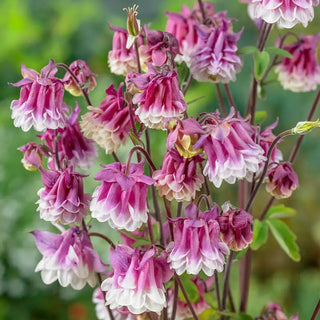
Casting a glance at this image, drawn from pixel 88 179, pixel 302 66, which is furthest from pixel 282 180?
pixel 88 179

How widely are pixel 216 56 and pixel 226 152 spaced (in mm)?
183

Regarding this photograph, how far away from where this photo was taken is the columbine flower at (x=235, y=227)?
1.98 ft

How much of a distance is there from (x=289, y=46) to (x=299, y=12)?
22 centimetres

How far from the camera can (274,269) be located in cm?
267

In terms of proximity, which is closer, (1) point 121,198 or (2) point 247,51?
(1) point 121,198

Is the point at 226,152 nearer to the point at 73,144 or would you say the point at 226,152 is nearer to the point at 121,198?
the point at 121,198

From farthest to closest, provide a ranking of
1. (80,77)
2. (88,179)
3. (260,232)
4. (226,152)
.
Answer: (88,179) → (260,232) → (80,77) → (226,152)

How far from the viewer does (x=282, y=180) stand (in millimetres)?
696

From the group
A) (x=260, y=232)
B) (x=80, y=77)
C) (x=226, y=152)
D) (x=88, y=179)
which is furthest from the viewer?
(x=88, y=179)

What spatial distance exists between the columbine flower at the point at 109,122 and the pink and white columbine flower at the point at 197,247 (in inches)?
5.1

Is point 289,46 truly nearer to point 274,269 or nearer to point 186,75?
point 186,75

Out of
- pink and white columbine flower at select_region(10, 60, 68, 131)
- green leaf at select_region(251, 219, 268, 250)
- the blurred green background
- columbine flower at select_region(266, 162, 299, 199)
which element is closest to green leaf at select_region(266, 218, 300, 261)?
green leaf at select_region(251, 219, 268, 250)

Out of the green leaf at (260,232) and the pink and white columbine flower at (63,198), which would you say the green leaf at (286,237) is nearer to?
the green leaf at (260,232)

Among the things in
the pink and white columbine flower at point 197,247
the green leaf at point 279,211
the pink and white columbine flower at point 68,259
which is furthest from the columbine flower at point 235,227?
the green leaf at point 279,211
